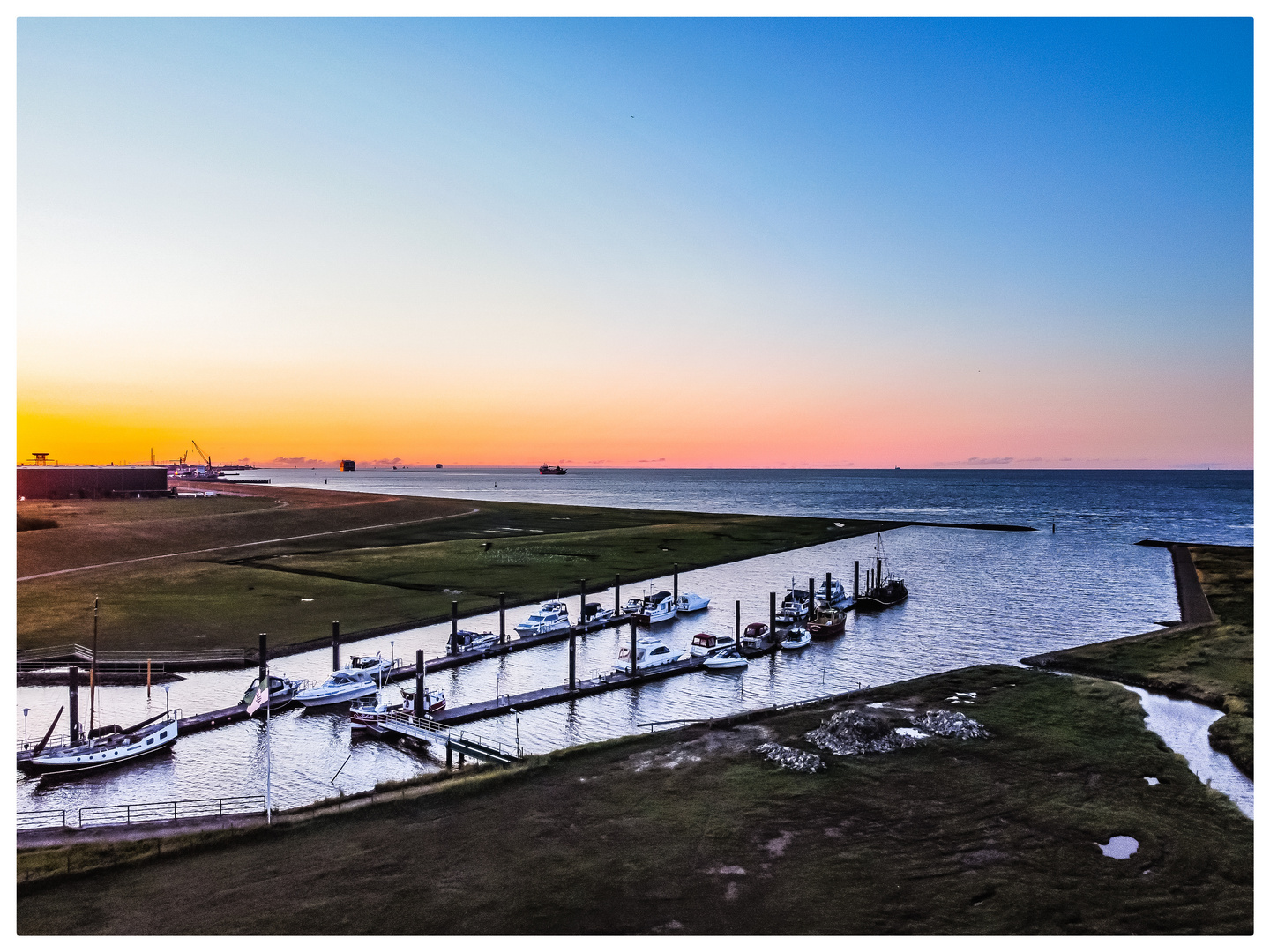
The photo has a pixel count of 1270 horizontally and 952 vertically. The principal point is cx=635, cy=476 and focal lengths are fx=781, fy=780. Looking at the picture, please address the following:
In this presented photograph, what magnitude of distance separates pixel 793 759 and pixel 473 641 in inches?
1184

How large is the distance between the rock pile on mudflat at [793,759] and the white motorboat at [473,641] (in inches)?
1079

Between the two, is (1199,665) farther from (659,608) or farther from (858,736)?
(659,608)

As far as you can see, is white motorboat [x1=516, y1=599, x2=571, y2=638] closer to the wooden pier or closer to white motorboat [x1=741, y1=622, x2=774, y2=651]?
the wooden pier

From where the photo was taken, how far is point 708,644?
55.8 meters

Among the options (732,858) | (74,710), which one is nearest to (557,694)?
(732,858)

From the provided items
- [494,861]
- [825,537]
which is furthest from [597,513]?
[494,861]

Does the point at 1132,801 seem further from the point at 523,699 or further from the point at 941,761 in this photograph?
the point at 523,699

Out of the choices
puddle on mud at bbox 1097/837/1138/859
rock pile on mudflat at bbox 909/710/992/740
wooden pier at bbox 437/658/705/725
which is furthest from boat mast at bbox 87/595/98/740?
puddle on mud at bbox 1097/837/1138/859

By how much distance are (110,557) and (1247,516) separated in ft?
750

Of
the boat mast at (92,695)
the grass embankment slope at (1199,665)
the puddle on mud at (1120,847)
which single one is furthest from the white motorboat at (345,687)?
the grass embankment slope at (1199,665)

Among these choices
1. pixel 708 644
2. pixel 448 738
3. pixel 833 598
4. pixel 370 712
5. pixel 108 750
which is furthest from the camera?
pixel 833 598

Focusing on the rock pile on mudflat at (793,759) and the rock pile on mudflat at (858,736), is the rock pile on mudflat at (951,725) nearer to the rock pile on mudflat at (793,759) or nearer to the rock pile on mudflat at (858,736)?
the rock pile on mudflat at (858,736)

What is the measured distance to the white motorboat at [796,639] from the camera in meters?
58.6

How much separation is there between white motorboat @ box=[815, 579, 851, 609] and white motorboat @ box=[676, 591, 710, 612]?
34.4 ft
